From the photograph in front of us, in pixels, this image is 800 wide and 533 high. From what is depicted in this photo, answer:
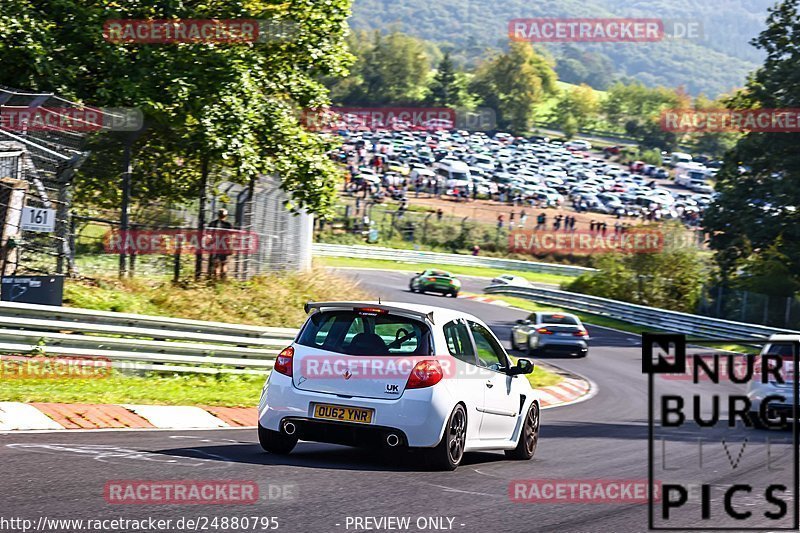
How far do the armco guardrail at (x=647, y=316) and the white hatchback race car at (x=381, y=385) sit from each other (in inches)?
1076

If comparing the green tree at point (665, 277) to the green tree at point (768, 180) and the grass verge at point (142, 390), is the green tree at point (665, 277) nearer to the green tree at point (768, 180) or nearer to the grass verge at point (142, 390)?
the green tree at point (768, 180)

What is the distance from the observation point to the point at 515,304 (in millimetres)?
45906

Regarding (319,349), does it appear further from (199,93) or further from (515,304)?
(515,304)

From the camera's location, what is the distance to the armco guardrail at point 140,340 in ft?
43.8

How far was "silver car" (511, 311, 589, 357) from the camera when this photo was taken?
1168 inches

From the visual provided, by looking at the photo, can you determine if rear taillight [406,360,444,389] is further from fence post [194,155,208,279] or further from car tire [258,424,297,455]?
fence post [194,155,208,279]

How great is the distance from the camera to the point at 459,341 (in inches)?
379

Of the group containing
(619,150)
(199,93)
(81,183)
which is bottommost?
(81,183)

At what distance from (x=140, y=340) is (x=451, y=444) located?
282 inches

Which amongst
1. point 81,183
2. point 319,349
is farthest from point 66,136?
point 319,349

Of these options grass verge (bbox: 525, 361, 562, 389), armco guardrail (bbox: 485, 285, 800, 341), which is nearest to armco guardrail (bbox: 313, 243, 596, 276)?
armco guardrail (bbox: 485, 285, 800, 341)

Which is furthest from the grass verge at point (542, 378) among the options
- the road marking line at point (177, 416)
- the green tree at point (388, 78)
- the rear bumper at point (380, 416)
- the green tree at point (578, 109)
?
the green tree at point (578, 109)

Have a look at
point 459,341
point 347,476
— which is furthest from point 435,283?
point 347,476

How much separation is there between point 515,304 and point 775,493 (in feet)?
120
